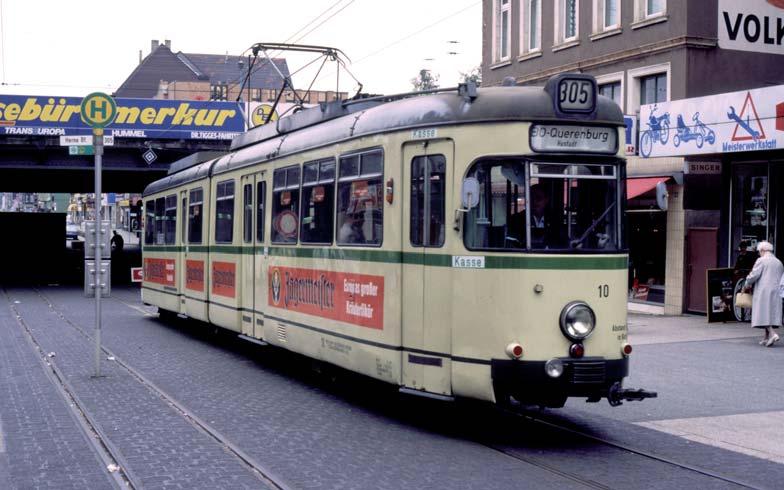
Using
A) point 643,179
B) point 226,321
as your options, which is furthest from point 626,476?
point 643,179

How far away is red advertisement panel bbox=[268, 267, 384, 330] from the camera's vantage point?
10.0 meters

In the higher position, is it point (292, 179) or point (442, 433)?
point (292, 179)

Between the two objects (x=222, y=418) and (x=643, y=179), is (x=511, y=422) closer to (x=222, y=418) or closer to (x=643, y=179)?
(x=222, y=418)

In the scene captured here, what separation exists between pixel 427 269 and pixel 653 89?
1641 centimetres

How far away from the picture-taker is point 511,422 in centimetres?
992

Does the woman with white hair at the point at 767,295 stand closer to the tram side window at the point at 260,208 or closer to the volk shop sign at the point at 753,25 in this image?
the volk shop sign at the point at 753,25

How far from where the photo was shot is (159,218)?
68.8ft

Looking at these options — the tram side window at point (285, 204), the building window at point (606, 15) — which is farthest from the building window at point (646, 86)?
the tram side window at point (285, 204)

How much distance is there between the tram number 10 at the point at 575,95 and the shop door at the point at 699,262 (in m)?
13.5

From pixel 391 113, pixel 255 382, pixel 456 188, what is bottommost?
pixel 255 382

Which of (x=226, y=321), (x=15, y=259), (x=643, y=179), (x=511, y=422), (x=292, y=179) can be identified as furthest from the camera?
(x=15, y=259)

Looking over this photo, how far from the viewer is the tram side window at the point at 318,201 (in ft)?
36.3

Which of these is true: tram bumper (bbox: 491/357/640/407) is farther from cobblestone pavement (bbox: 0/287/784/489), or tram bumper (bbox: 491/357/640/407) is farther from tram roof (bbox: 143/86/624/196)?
tram roof (bbox: 143/86/624/196)

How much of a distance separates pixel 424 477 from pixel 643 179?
16584 millimetres
